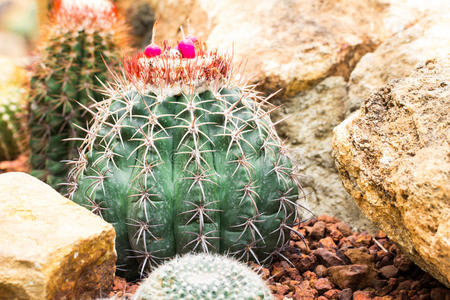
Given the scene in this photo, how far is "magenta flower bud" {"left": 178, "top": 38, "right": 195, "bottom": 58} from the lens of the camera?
2.71 m

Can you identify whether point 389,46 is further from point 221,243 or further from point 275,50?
point 221,243

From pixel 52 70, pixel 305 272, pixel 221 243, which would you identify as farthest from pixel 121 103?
pixel 52 70

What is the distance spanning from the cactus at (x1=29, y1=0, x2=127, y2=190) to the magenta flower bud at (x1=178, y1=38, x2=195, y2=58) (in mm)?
1580

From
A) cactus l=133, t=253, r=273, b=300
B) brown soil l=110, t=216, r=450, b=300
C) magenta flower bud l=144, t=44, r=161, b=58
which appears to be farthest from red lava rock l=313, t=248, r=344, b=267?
magenta flower bud l=144, t=44, r=161, b=58

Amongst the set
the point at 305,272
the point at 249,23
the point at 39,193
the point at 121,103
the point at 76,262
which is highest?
the point at 249,23

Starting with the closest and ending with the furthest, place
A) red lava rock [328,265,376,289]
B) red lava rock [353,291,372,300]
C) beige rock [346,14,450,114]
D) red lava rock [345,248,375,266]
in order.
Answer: red lava rock [353,291,372,300] < red lava rock [328,265,376,289] < red lava rock [345,248,375,266] < beige rock [346,14,450,114]

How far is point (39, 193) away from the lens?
2371mm

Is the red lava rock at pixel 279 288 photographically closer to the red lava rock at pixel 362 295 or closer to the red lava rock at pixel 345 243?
the red lava rock at pixel 362 295

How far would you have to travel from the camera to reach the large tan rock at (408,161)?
77.1 inches

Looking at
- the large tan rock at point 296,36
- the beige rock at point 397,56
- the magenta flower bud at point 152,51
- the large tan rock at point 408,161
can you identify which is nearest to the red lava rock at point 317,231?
the large tan rock at point 408,161

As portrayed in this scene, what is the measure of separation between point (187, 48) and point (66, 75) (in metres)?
1.80

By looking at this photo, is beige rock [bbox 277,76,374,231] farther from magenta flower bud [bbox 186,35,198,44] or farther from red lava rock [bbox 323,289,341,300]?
magenta flower bud [bbox 186,35,198,44]

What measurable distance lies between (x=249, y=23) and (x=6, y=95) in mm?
3275

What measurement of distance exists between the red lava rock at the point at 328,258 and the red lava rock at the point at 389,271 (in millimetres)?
237
